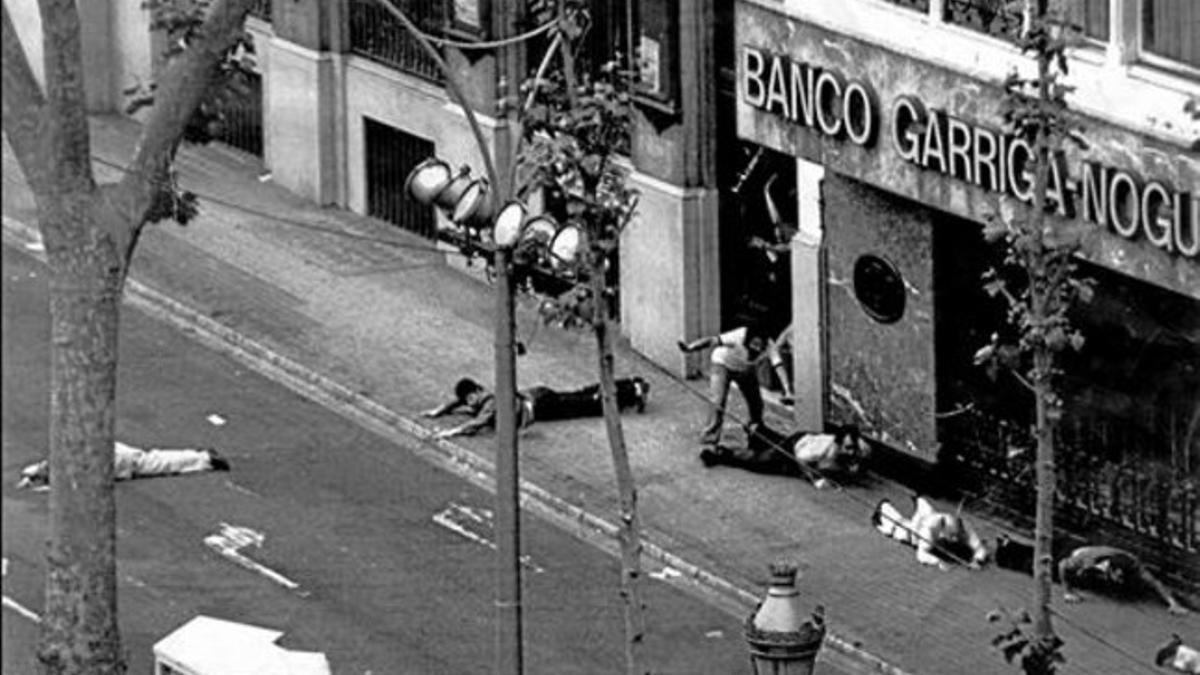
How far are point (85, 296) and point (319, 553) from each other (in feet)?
25.0

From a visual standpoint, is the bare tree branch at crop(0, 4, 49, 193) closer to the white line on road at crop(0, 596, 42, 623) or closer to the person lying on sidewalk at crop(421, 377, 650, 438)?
the white line on road at crop(0, 596, 42, 623)

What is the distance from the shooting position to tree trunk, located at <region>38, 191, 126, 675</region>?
23.1m

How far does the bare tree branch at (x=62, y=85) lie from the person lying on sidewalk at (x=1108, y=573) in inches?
403

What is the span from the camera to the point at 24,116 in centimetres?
2230

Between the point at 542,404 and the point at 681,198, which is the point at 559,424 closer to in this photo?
the point at 542,404

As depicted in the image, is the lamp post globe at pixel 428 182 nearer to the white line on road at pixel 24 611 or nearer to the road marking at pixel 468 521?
the road marking at pixel 468 521

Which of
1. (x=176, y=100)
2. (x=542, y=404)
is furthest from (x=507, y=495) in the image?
(x=542, y=404)

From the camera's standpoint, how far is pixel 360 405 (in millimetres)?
34500

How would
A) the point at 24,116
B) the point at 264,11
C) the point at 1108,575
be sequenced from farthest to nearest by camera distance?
the point at 264,11
the point at 1108,575
the point at 24,116

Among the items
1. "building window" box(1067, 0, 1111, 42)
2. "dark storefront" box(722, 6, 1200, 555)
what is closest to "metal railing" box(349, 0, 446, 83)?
"dark storefront" box(722, 6, 1200, 555)

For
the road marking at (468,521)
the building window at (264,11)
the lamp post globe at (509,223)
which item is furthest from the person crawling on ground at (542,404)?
the lamp post globe at (509,223)

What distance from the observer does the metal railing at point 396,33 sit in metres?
38.5

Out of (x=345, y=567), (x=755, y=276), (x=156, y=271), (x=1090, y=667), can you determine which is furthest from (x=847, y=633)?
(x=156, y=271)

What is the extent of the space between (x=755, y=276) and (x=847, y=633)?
23.8 feet
